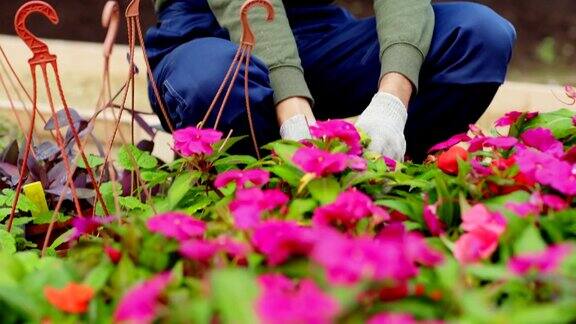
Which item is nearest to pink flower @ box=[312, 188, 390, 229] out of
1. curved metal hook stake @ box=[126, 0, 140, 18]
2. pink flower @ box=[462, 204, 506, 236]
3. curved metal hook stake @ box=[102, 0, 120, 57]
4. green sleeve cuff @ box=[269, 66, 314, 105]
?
pink flower @ box=[462, 204, 506, 236]

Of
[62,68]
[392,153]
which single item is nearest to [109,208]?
[392,153]

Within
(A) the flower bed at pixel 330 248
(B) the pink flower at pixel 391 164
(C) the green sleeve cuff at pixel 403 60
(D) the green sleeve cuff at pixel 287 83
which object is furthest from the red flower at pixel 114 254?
(C) the green sleeve cuff at pixel 403 60

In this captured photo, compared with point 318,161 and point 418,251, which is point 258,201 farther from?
point 418,251

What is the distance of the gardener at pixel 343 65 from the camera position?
1643mm

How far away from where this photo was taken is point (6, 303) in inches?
33.1

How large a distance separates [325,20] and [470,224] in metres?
1.12

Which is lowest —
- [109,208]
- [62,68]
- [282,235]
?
[62,68]

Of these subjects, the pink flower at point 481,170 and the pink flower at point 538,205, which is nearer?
the pink flower at point 538,205

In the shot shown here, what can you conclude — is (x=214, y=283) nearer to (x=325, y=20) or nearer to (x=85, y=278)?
(x=85, y=278)

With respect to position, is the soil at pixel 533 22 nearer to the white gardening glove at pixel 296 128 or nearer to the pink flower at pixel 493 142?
the white gardening glove at pixel 296 128

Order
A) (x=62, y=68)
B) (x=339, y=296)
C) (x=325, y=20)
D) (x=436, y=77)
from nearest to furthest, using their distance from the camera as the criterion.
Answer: (x=339, y=296), (x=436, y=77), (x=325, y=20), (x=62, y=68)


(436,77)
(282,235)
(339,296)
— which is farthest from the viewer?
(436,77)

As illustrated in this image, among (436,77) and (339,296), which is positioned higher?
(339,296)

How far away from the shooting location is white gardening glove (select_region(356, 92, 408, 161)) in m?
1.52
